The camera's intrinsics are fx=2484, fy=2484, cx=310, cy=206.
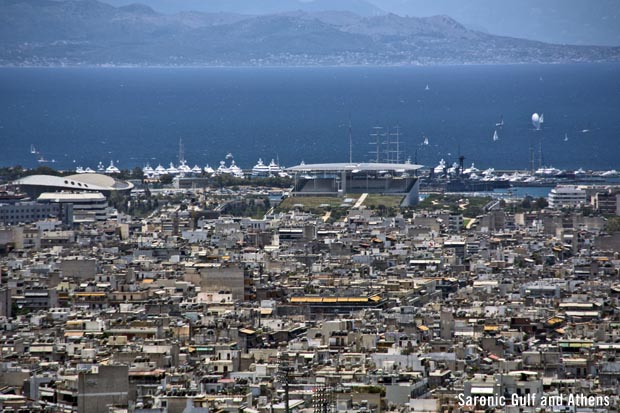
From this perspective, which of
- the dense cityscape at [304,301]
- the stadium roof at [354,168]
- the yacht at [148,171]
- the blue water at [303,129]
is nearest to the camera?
the dense cityscape at [304,301]

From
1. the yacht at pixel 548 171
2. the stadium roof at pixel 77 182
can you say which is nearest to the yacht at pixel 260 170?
the yacht at pixel 548 171

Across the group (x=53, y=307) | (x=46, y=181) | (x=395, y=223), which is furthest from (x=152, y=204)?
(x=53, y=307)

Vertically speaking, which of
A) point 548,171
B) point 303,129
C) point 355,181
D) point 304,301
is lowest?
point 303,129

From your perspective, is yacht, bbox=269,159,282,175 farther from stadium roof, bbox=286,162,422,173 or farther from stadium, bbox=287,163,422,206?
stadium, bbox=287,163,422,206

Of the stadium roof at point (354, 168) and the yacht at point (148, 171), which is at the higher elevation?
the stadium roof at point (354, 168)

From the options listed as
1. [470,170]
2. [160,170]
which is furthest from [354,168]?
[160,170]

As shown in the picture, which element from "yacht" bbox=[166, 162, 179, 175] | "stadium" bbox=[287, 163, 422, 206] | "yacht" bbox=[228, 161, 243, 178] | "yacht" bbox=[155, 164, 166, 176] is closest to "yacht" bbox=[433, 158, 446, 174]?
"yacht" bbox=[228, 161, 243, 178]

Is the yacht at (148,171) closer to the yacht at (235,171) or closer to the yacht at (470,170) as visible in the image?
the yacht at (235,171)

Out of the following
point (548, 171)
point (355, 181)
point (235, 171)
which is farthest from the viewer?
point (548, 171)

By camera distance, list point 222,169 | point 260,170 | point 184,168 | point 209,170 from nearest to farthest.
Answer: point 209,170 < point 260,170 < point 222,169 < point 184,168

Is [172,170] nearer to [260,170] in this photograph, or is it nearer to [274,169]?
[260,170]
